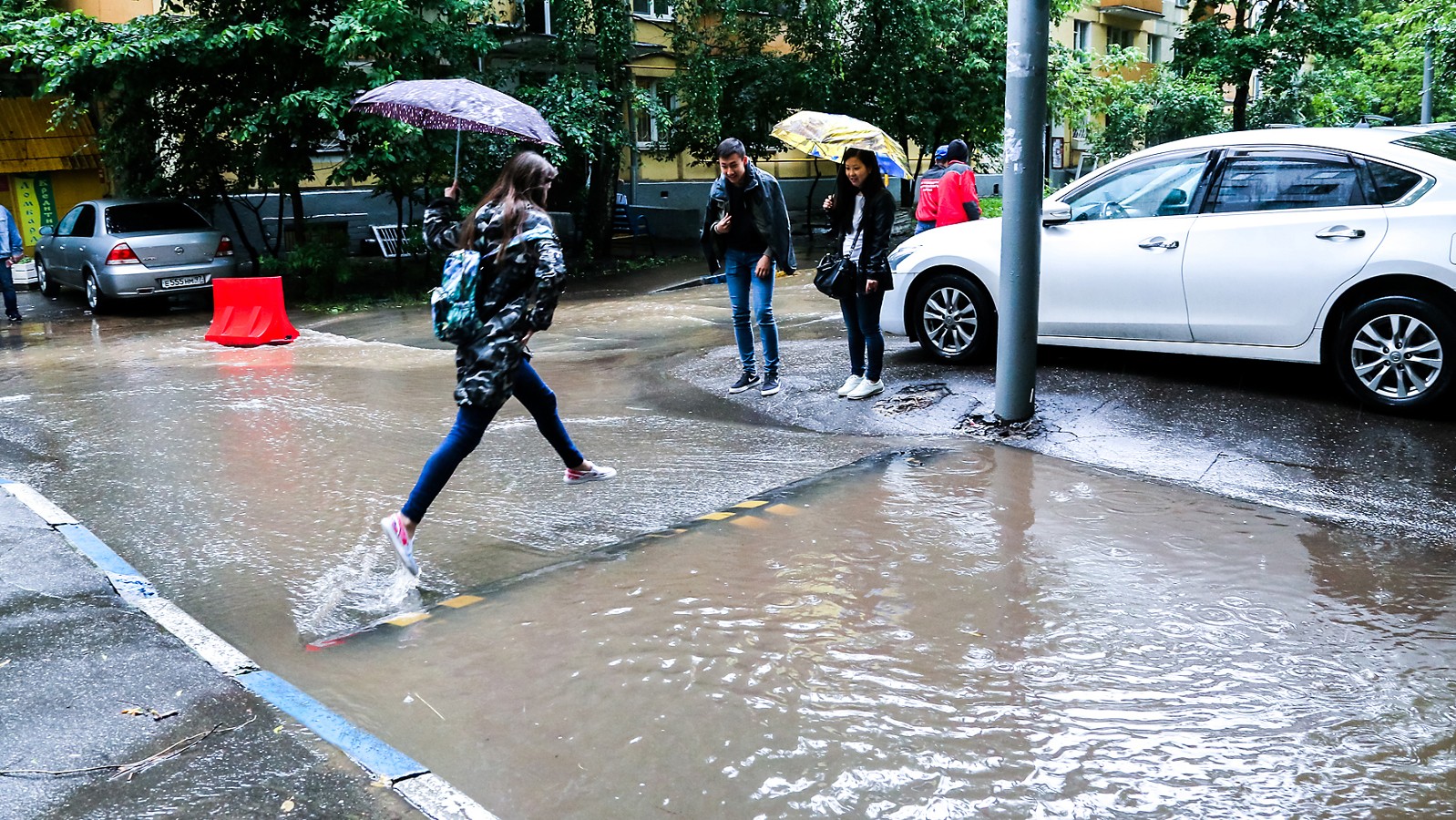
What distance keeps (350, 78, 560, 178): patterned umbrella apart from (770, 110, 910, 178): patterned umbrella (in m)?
2.48

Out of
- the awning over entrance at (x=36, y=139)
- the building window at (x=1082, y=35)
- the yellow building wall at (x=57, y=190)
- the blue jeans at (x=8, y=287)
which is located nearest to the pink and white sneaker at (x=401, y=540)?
the blue jeans at (x=8, y=287)

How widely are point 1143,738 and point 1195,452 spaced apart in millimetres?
3377

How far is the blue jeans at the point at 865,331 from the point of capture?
7.90 meters

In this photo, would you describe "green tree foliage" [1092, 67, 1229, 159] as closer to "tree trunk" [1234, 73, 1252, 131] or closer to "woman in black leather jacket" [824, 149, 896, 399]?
"tree trunk" [1234, 73, 1252, 131]

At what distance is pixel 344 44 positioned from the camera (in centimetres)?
1456

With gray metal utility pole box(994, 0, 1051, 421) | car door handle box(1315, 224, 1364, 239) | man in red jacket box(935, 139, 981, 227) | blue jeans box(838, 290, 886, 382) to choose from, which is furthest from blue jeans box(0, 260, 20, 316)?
car door handle box(1315, 224, 1364, 239)

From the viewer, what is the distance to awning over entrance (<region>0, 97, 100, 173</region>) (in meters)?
23.0

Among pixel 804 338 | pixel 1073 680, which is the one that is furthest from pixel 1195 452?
pixel 804 338

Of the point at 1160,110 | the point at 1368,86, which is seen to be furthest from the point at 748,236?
the point at 1368,86

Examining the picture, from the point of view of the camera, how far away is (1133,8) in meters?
38.8

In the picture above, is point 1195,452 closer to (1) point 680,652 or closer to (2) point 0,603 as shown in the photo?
(1) point 680,652

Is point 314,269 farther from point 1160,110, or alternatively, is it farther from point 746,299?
point 1160,110

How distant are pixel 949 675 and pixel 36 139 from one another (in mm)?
24812

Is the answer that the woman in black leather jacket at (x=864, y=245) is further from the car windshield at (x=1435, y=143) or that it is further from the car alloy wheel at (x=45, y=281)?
the car alloy wheel at (x=45, y=281)
